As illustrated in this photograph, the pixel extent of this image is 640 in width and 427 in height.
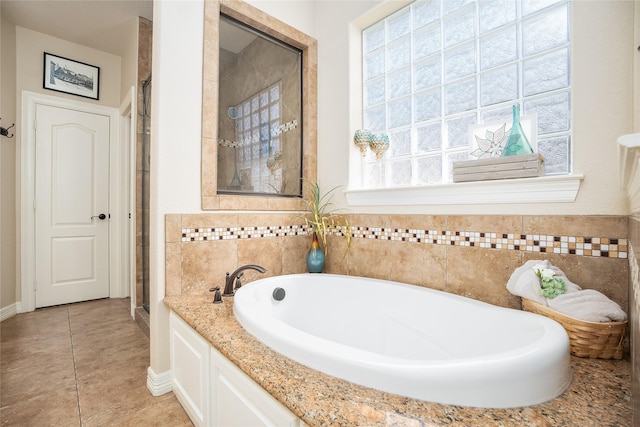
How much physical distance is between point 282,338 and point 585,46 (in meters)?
1.63

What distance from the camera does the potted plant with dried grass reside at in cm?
216

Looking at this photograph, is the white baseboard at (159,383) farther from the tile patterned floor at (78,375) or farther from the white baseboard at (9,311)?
the white baseboard at (9,311)

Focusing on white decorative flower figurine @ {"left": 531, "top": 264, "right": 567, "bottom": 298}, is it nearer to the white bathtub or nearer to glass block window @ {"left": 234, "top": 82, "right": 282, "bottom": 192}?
the white bathtub

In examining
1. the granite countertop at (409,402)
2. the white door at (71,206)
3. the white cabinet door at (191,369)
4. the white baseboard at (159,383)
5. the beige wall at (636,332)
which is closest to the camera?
the beige wall at (636,332)

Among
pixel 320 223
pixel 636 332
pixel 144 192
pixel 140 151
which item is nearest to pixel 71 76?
pixel 140 151

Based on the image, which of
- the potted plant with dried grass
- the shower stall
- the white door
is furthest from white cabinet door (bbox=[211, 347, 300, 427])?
the white door

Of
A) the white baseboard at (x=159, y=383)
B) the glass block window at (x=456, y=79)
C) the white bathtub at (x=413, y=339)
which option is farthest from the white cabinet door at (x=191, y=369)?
the glass block window at (x=456, y=79)

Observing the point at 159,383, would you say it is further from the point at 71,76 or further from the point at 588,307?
the point at 71,76

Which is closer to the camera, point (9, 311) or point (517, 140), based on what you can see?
point (517, 140)

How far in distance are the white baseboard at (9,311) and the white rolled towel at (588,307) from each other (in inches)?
158

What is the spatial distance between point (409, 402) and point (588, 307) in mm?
792

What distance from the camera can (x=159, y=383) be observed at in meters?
1.63

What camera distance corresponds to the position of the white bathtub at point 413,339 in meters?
0.71

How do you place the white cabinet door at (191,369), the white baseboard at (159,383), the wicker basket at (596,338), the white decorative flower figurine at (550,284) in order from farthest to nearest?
the white baseboard at (159,383)
the white cabinet door at (191,369)
the white decorative flower figurine at (550,284)
the wicker basket at (596,338)
